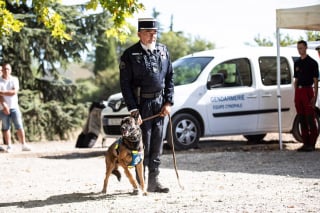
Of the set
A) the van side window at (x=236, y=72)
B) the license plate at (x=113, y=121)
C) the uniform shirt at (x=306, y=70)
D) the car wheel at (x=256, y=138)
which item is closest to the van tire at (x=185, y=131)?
the license plate at (x=113, y=121)

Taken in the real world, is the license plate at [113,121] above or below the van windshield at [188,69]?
below

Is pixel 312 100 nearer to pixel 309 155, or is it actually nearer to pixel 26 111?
pixel 309 155

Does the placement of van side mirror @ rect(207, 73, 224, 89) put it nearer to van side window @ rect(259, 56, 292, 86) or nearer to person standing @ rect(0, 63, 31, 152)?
van side window @ rect(259, 56, 292, 86)

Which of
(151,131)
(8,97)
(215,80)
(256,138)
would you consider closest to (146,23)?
(151,131)

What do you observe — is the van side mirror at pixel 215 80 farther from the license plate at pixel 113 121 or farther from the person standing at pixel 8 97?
the person standing at pixel 8 97

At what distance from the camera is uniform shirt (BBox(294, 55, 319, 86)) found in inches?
489

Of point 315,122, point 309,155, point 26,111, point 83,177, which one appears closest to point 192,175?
point 83,177

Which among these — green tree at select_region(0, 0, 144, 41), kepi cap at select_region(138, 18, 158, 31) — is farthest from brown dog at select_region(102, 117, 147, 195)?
green tree at select_region(0, 0, 144, 41)

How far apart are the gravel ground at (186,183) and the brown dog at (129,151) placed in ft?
1.11

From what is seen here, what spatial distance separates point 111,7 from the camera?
11055mm

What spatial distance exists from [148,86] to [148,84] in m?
0.03

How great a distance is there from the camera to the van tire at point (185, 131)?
42.5 feet

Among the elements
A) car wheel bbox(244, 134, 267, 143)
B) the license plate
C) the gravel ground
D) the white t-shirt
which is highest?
the white t-shirt

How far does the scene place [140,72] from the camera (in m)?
7.87
